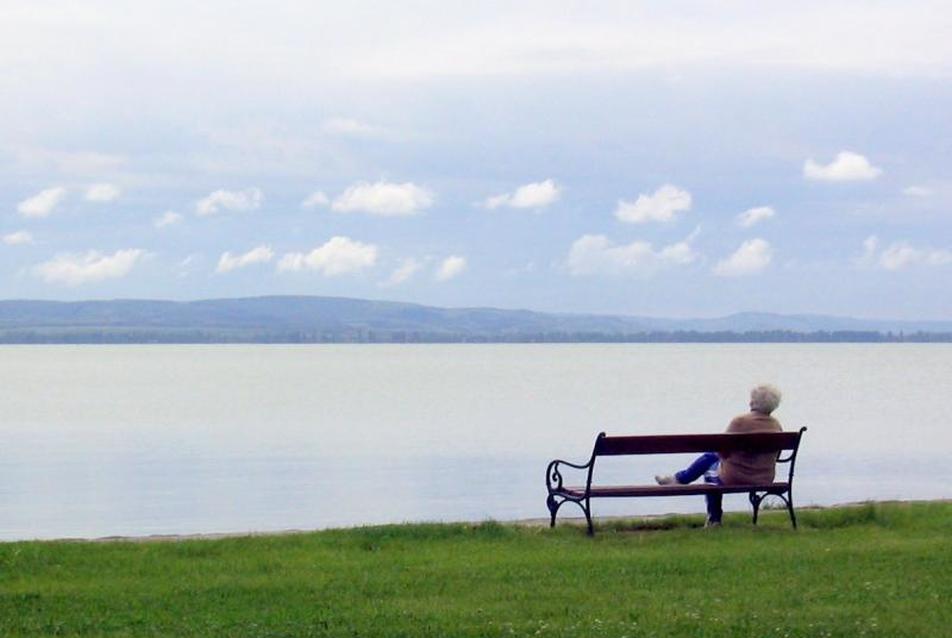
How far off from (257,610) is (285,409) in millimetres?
50137

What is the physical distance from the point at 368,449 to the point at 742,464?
2508 cm

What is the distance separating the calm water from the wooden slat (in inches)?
336

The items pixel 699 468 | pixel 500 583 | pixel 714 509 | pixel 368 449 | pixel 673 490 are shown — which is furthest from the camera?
pixel 368 449

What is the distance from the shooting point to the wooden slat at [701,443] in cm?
1288

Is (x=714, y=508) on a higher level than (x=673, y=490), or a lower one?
lower

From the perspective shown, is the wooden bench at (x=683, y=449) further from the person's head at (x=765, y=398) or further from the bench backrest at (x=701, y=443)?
the person's head at (x=765, y=398)

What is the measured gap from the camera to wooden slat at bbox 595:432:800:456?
1288 centimetres

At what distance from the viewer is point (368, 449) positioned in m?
37.8

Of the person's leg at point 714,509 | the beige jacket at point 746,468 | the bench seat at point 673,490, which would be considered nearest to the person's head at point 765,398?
the beige jacket at point 746,468

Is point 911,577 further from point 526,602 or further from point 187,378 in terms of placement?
point 187,378

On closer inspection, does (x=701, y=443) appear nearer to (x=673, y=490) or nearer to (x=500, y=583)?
(x=673, y=490)

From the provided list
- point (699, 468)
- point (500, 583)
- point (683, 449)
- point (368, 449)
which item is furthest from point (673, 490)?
point (368, 449)

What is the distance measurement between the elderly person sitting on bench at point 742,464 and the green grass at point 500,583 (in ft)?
1.81

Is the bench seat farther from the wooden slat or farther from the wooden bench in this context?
the wooden slat
